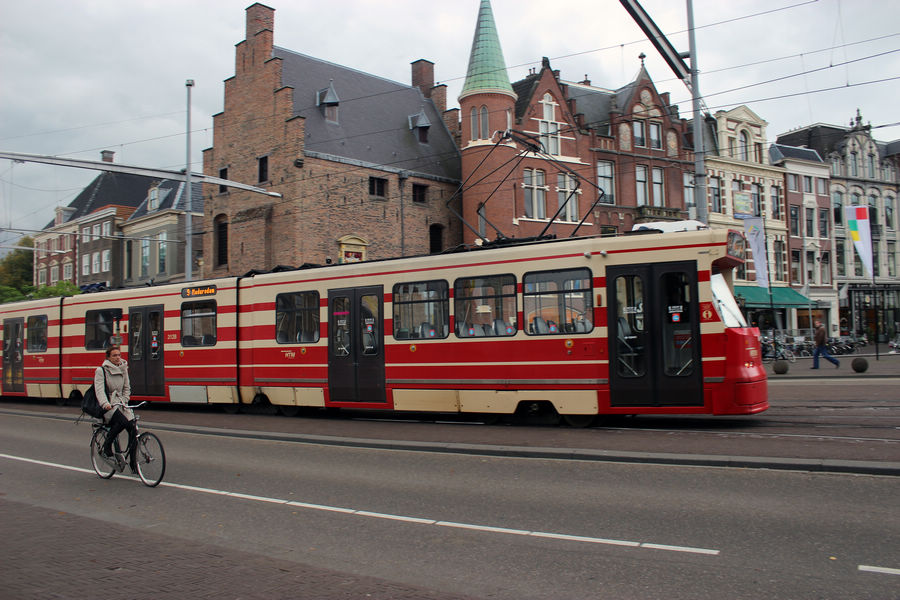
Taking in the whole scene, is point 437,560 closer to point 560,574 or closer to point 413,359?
point 560,574

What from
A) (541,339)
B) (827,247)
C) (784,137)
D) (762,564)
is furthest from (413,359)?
(784,137)

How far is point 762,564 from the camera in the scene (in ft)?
16.4

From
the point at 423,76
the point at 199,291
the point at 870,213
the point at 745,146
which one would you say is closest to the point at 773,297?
the point at 745,146

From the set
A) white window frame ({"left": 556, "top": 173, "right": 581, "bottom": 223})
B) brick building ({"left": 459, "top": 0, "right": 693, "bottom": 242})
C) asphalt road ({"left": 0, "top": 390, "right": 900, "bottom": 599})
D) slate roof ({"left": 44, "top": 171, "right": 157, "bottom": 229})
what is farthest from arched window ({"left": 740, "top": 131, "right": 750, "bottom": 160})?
slate roof ({"left": 44, "top": 171, "right": 157, "bottom": 229})

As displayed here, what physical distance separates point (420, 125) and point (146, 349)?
24251 millimetres

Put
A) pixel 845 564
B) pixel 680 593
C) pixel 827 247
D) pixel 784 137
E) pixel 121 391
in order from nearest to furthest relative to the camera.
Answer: pixel 680 593 → pixel 845 564 → pixel 121 391 → pixel 827 247 → pixel 784 137

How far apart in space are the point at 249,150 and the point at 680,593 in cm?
3399

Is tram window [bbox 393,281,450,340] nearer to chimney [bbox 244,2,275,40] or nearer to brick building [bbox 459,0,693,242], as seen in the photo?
brick building [bbox 459,0,693,242]

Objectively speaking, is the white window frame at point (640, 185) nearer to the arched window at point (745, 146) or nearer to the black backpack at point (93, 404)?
the arched window at point (745, 146)

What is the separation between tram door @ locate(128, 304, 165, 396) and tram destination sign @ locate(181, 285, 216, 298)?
3.26 ft

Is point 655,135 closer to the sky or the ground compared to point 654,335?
closer to the sky

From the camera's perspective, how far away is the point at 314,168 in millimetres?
32625

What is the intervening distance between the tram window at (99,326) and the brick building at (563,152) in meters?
17.4

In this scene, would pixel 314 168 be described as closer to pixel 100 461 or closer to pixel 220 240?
pixel 220 240
